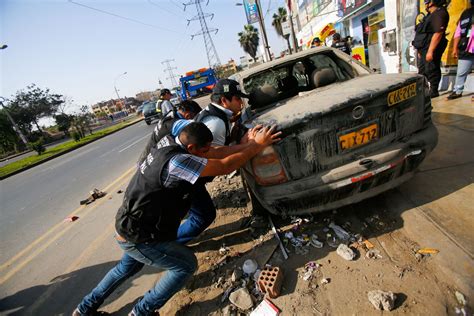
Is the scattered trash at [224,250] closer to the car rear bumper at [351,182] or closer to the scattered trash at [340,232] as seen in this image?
the car rear bumper at [351,182]

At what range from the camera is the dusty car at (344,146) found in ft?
6.70

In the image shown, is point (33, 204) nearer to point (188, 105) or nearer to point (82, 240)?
point (82, 240)

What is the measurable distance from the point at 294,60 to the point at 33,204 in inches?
253

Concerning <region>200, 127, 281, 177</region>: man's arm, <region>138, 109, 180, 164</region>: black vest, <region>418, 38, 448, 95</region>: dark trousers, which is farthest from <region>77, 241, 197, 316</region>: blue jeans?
<region>418, 38, 448, 95</region>: dark trousers

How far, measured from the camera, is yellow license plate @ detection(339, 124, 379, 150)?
6.85 feet

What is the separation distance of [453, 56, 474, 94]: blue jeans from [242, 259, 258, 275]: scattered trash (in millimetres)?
5191

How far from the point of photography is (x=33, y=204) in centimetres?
608

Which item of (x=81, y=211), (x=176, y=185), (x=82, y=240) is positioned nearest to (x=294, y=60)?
(x=176, y=185)

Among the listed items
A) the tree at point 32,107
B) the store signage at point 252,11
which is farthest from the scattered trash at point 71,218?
the tree at point 32,107

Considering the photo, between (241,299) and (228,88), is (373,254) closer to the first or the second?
(241,299)

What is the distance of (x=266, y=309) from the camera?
6.30ft

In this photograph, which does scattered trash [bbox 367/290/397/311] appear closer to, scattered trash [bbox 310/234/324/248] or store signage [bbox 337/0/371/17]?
scattered trash [bbox 310/234/324/248]

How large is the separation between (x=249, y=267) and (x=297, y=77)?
2.73 meters

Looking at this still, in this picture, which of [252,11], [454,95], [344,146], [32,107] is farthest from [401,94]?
[32,107]
